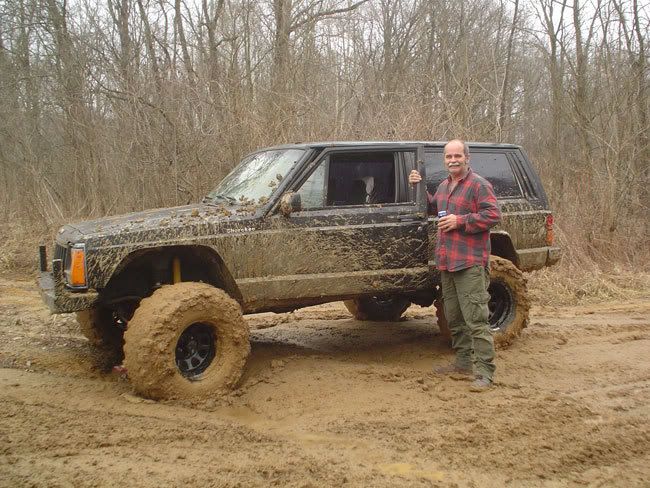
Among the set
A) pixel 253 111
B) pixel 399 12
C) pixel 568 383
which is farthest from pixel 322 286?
pixel 399 12

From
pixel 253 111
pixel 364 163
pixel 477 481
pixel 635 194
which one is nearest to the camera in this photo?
pixel 477 481

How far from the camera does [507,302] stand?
5867mm

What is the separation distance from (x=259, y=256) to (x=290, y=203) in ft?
1.64

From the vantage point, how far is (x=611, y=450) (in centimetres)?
349

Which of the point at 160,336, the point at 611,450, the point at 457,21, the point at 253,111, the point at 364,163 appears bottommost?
the point at 611,450

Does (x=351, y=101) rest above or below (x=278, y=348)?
above

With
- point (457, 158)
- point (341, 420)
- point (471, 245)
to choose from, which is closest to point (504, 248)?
point (471, 245)

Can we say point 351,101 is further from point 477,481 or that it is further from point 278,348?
point 477,481

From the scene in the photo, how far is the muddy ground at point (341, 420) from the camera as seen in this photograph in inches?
124

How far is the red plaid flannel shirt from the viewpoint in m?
4.65

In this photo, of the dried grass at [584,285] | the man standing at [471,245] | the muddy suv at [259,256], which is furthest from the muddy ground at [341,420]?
the dried grass at [584,285]

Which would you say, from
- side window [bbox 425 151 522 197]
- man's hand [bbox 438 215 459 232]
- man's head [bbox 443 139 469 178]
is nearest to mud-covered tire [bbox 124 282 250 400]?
man's hand [bbox 438 215 459 232]

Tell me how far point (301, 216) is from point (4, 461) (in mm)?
2693

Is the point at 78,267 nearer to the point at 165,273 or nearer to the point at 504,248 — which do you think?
the point at 165,273
